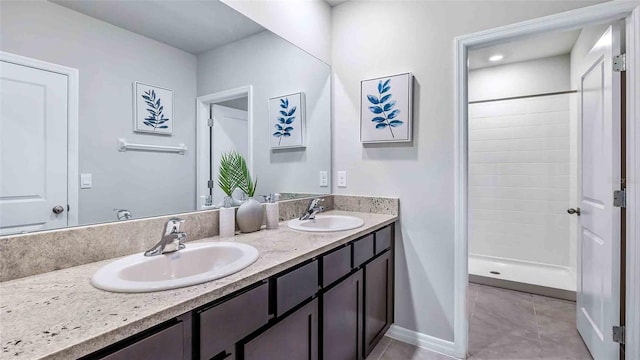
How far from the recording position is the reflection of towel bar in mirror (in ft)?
3.90

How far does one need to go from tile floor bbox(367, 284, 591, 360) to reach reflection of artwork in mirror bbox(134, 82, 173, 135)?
181cm

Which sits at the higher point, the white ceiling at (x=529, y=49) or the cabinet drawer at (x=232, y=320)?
the white ceiling at (x=529, y=49)

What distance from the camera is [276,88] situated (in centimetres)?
202

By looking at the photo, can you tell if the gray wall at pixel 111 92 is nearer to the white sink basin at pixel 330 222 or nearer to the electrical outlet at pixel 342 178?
the white sink basin at pixel 330 222

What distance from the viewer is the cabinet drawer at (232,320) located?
2.68ft

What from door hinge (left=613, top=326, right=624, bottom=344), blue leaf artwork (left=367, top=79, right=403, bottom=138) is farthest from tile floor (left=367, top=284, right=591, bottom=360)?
blue leaf artwork (left=367, top=79, right=403, bottom=138)

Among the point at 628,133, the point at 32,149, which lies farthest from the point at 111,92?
the point at 628,133

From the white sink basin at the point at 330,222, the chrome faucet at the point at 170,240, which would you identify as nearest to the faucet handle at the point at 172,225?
the chrome faucet at the point at 170,240

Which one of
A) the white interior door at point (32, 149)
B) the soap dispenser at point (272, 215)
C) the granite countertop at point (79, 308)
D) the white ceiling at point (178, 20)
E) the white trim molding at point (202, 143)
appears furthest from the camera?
the soap dispenser at point (272, 215)

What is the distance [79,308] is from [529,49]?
3926 millimetres

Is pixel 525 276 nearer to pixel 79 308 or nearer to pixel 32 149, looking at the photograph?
pixel 79 308

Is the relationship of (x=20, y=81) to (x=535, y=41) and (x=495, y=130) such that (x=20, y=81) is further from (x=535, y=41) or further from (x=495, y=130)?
(x=495, y=130)

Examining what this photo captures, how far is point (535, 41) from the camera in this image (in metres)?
2.86

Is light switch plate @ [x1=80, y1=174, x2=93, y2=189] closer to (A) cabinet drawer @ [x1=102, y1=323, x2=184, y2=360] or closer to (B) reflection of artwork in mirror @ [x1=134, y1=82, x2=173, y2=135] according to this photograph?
(B) reflection of artwork in mirror @ [x1=134, y1=82, x2=173, y2=135]
